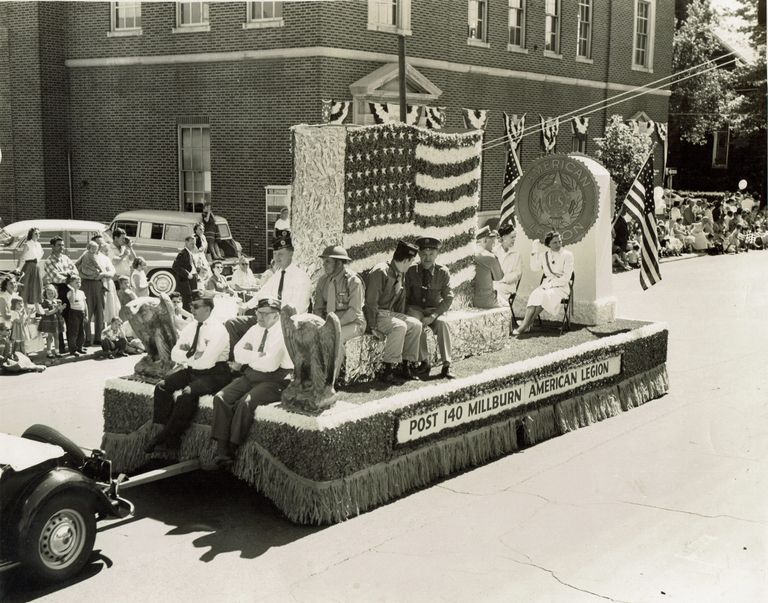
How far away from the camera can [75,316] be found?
528 inches

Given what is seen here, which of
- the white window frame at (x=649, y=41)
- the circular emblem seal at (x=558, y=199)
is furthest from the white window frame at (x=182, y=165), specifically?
the white window frame at (x=649, y=41)

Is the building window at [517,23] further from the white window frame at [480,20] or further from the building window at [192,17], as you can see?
the building window at [192,17]

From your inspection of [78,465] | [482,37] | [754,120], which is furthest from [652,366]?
[754,120]

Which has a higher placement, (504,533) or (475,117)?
(475,117)

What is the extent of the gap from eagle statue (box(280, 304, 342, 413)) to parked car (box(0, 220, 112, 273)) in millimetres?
10744

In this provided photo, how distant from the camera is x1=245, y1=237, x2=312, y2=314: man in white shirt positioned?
832cm

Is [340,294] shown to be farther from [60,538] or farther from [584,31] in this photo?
[584,31]

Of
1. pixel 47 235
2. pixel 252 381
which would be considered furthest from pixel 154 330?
pixel 47 235

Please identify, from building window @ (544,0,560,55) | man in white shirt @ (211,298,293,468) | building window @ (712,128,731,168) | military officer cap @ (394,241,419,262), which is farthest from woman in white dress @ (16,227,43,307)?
building window @ (712,128,731,168)

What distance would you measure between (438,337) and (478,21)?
55.5ft

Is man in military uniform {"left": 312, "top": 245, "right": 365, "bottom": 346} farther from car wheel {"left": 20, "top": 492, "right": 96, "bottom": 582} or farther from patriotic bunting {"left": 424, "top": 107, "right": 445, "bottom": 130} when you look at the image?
patriotic bunting {"left": 424, "top": 107, "right": 445, "bottom": 130}

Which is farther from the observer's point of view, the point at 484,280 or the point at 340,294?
the point at 484,280

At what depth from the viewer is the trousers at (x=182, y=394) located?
25.6ft

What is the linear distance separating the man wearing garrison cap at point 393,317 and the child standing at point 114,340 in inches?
240
